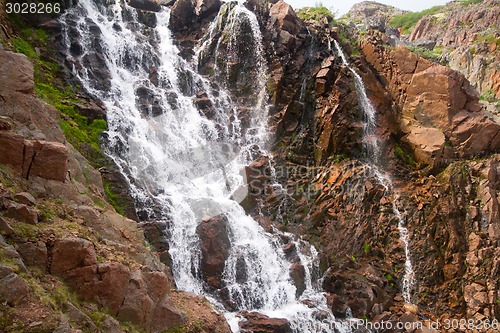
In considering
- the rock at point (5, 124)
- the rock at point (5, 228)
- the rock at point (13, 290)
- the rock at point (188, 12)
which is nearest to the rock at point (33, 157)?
the rock at point (5, 124)

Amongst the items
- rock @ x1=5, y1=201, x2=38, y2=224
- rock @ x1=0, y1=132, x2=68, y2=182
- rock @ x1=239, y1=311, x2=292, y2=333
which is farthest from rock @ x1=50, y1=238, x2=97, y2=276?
rock @ x1=239, y1=311, x2=292, y2=333

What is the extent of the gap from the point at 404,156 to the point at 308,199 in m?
6.67

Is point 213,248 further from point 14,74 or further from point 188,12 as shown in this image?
point 188,12

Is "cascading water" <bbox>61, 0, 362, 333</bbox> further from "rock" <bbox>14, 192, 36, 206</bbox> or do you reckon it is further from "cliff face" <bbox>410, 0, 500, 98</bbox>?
"cliff face" <bbox>410, 0, 500, 98</bbox>

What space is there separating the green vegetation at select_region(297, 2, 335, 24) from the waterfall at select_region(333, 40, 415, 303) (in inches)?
117

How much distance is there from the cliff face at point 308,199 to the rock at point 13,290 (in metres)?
0.02

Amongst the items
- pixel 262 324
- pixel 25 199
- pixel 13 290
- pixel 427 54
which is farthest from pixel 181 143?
pixel 427 54

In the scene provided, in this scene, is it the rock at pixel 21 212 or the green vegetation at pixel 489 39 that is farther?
the green vegetation at pixel 489 39

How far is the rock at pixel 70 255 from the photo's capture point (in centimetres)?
829

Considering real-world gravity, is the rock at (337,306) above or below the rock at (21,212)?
below

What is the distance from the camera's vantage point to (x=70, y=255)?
8.48 metres

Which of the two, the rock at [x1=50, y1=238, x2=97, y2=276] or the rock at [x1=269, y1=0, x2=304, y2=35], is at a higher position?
the rock at [x1=269, y1=0, x2=304, y2=35]

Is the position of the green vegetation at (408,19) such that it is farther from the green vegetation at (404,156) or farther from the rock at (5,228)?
the rock at (5,228)

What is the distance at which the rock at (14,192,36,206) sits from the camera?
8.78m
